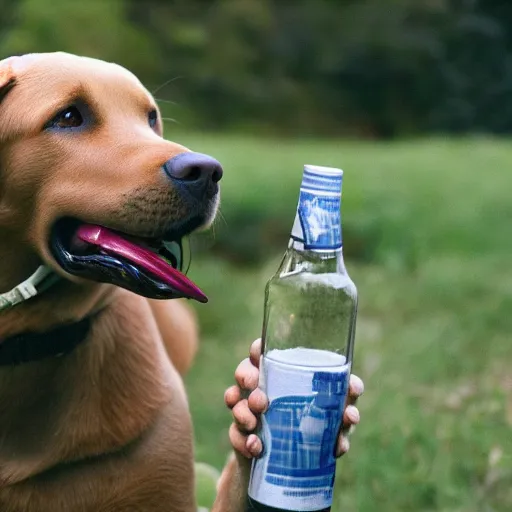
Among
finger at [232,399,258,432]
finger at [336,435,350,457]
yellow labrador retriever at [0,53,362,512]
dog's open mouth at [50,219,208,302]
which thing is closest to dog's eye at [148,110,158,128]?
yellow labrador retriever at [0,53,362,512]

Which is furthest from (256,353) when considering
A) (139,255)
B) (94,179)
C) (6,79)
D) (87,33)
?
(87,33)

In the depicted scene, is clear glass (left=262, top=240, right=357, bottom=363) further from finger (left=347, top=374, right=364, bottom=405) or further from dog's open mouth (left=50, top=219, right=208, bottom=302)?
dog's open mouth (left=50, top=219, right=208, bottom=302)

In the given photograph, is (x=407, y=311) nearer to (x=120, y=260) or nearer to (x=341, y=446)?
(x=341, y=446)

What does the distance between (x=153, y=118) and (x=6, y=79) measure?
350 mm

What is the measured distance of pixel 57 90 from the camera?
1.95 meters

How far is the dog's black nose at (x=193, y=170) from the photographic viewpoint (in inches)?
70.8

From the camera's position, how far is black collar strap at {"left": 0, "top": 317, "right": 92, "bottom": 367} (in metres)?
2.01

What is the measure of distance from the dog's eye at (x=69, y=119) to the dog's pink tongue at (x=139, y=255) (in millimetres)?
217

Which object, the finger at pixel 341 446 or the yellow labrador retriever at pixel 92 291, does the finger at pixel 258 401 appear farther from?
the finger at pixel 341 446

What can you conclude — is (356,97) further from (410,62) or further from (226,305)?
(226,305)

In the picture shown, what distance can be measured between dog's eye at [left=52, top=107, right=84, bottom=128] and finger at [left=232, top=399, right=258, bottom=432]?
0.66 m

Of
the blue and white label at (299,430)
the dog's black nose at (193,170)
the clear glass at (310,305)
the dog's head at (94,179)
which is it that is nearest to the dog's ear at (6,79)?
the dog's head at (94,179)

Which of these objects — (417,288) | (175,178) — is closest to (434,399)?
(417,288)

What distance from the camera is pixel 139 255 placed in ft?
5.99
